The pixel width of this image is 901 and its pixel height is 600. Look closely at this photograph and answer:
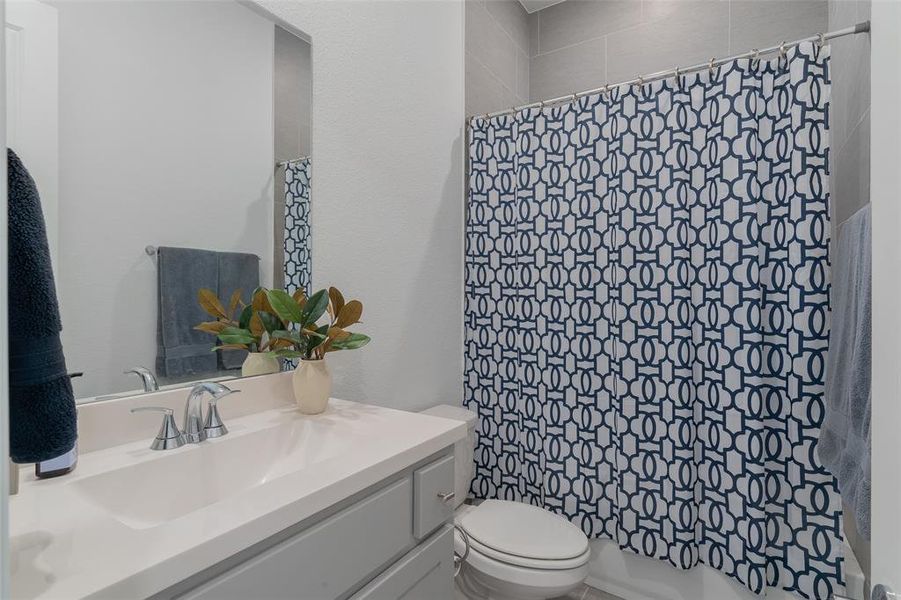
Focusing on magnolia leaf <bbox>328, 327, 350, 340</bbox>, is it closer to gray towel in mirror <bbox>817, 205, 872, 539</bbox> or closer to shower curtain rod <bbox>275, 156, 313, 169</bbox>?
shower curtain rod <bbox>275, 156, 313, 169</bbox>

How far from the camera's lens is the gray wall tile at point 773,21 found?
6.77ft

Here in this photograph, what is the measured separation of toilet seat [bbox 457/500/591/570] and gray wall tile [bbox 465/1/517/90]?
2034 millimetres

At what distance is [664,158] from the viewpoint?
1.67 meters

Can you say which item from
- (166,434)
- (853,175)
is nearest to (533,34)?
(853,175)

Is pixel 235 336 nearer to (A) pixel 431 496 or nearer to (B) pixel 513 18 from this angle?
(A) pixel 431 496

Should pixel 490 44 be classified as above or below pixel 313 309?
above

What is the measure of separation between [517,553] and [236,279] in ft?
3.84

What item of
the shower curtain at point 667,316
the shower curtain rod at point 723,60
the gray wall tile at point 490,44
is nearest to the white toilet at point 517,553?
the shower curtain at point 667,316

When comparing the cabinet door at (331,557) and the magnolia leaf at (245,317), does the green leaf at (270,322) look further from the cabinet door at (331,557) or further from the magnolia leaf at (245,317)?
the cabinet door at (331,557)

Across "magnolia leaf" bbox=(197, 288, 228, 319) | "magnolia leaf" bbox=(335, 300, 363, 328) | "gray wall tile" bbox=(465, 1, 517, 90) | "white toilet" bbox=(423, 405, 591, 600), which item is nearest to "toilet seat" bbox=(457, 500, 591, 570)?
"white toilet" bbox=(423, 405, 591, 600)

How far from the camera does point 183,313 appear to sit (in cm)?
108

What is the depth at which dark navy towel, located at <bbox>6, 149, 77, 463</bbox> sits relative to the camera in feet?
1.68

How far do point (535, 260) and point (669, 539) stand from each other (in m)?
1.16

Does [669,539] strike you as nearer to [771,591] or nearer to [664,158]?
[771,591]
